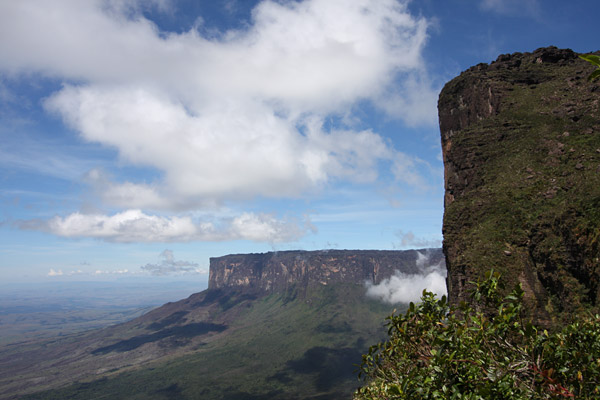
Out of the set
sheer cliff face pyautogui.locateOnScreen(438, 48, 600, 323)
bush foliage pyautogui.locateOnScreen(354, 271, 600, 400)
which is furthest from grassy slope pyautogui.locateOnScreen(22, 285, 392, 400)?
bush foliage pyautogui.locateOnScreen(354, 271, 600, 400)

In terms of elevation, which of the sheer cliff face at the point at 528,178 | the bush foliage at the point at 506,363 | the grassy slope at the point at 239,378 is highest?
the sheer cliff face at the point at 528,178

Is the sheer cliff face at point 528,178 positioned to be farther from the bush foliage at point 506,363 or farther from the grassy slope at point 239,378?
the grassy slope at point 239,378

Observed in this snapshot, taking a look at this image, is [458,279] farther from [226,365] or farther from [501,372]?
[226,365]

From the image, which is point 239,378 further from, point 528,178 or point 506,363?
point 506,363

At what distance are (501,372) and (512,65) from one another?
109 metres

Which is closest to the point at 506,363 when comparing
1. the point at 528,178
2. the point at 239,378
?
the point at 528,178

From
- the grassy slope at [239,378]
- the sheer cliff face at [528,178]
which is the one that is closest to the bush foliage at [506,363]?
the sheer cliff face at [528,178]

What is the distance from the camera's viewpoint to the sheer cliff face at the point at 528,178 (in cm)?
4306

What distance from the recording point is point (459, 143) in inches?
3083

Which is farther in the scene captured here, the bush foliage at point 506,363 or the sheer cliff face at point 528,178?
the sheer cliff face at point 528,178

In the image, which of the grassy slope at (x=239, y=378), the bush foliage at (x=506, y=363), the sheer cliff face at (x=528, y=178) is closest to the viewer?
the bush foliage at (x=506, y=363)

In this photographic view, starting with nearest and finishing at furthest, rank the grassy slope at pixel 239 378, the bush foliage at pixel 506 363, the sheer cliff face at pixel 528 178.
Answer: the bush foliage at pixel 506 363, the sheer cliff face at pixel 528 178, the grassy slope at pixel 239 378

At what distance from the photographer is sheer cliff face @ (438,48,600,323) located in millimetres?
43062

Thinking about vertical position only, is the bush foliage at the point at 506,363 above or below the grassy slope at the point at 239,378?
above
